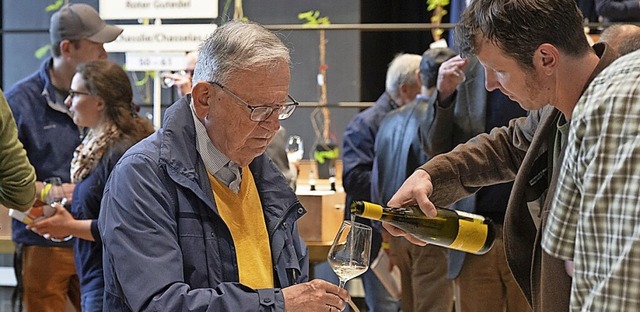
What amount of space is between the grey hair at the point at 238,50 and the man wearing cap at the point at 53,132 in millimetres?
1877

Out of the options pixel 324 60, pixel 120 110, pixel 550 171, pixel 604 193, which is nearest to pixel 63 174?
pixel 120 110

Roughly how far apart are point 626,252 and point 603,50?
974mm

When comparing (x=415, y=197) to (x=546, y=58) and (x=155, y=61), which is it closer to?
(x=546, y=58)

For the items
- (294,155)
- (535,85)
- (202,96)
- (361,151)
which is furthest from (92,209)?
(361,151)

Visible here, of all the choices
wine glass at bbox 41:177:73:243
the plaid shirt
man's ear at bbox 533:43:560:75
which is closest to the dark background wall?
wine glass at bbox 41:177:73:243

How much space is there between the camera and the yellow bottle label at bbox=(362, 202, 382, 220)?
2355 mm

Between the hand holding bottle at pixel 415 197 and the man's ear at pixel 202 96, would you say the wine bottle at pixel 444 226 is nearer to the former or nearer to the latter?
the hand holding bottle at pixel 415 197

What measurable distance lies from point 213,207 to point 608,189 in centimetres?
101

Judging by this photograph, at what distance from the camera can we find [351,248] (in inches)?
87.3

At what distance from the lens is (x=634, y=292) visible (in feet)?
4.49

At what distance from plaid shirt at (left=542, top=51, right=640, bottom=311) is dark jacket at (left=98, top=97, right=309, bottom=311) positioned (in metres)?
0.83

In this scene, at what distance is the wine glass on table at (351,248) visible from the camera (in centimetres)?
221

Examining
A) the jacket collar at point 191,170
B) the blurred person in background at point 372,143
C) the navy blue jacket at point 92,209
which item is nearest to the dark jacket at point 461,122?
the blurred person in background at point 372,143

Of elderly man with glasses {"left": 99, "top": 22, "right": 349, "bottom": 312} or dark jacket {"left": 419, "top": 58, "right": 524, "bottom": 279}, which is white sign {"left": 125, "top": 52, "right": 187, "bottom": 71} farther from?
elderly man with glasses {"left": 99, "top": 22, "right": 349, "bottom": 312}
